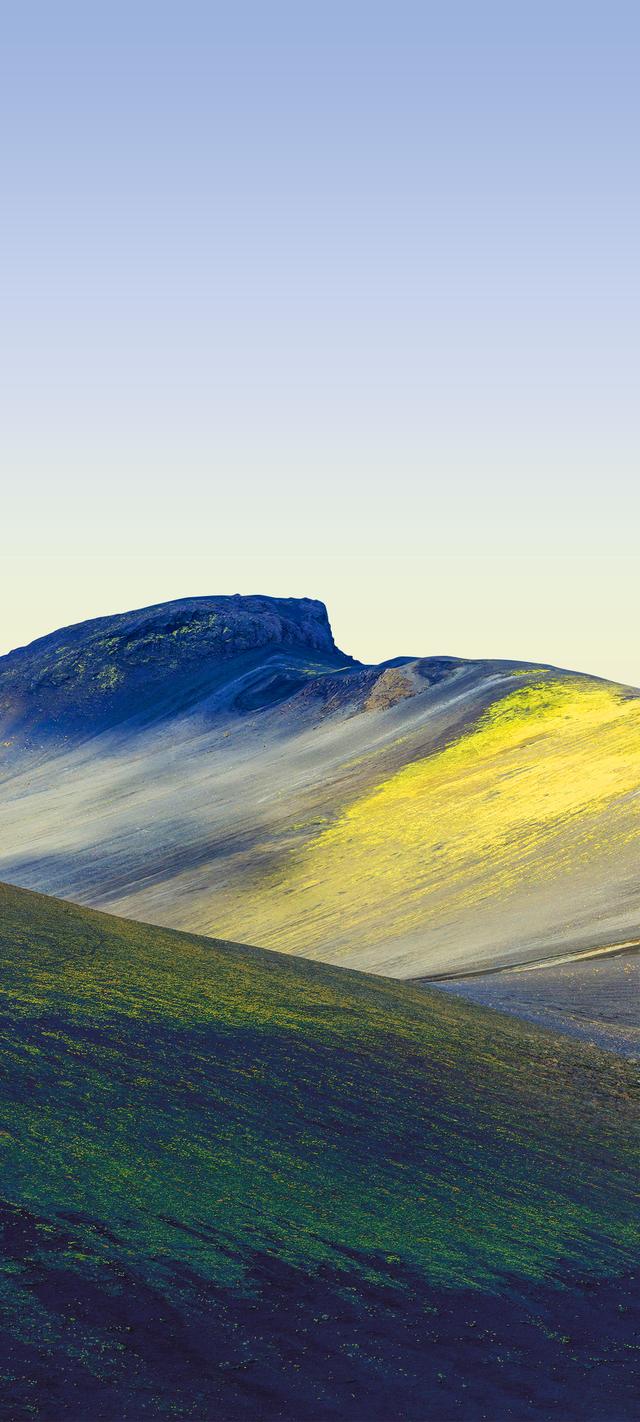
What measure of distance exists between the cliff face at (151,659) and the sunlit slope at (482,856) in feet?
162

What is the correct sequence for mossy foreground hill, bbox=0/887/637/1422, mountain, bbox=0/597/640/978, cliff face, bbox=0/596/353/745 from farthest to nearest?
cliff face, bbox=0/596/353/745, mountain, bbox=0/597/640/978, mossy foreground hill, bbox=0/887/637/1422

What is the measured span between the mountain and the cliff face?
28cm

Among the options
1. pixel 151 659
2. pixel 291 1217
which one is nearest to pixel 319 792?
pixel 151 659

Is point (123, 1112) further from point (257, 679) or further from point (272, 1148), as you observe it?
point (257, 679)

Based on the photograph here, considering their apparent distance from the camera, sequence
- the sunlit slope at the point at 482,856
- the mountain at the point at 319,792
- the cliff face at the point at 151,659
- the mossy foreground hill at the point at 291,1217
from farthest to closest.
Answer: the cliff face at the point at 151,659, the mountain at the point at 319,792, the sunlit slope at the point at 482,856, the mossy foreground hill at the point at 291,1217

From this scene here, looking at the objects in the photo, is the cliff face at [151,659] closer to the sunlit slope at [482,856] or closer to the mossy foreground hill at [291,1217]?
the sunlit slope at [482,856]

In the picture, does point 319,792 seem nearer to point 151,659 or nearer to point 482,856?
point 482,856

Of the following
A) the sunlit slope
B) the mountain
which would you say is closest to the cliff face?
the mountain

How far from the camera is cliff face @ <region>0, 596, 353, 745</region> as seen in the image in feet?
418

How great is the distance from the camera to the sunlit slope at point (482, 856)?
156ft

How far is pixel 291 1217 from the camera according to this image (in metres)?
11.4

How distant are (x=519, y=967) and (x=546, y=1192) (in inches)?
995

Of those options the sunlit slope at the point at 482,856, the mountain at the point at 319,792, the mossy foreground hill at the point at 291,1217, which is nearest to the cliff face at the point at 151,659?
the mountain at the point at 319,792

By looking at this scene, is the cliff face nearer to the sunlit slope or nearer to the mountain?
the mountain
